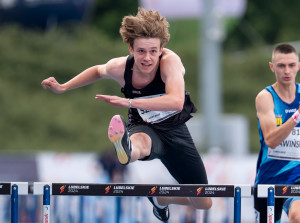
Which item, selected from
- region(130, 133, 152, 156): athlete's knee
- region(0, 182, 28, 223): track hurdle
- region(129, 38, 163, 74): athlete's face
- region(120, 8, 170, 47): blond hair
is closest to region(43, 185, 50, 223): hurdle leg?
region(0, 182, 28, 223): track hurdle

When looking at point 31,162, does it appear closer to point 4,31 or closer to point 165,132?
point 165,132

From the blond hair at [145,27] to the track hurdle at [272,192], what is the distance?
4.54 ft

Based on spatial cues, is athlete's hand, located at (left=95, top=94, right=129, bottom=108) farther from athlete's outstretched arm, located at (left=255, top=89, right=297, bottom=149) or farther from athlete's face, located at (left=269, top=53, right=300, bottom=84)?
athlete's face, located at (left=269, top=53, right=300, bottom=84)

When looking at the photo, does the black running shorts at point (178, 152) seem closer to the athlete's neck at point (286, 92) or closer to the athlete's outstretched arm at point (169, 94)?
the athlete's outstretched arm at point (169, 94)

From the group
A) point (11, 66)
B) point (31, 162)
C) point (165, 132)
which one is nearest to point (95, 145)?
point (11, 66)

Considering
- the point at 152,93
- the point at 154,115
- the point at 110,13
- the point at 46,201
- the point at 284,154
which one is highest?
the point at 110,13

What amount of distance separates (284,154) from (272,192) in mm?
676

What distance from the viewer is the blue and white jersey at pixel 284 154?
19.5ft

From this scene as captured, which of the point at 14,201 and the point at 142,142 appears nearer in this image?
the point at 14,201

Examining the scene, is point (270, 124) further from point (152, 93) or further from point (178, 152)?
point (152, 93)

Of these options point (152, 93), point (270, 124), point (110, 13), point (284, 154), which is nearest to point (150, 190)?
point (152, 93)

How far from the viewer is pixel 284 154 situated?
19.6 feet

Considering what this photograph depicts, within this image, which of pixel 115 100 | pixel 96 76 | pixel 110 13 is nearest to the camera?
pixel 115 100

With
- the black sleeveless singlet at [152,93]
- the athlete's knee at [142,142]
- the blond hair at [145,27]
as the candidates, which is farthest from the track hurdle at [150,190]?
the blond hair at [145,27]
